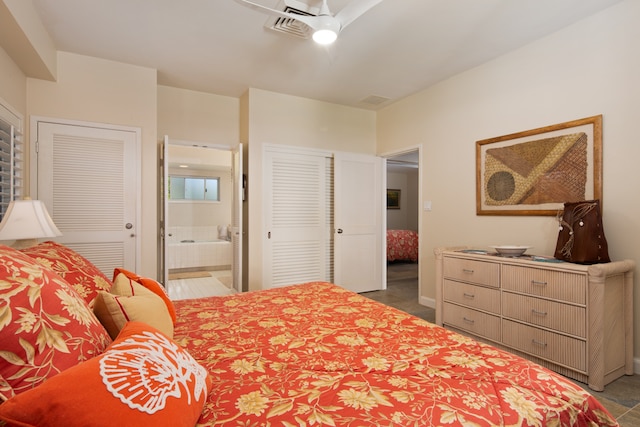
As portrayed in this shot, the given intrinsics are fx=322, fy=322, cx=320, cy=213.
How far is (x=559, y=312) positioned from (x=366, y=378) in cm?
192

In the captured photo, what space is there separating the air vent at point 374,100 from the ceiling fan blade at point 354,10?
2269mm

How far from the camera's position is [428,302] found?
3.97m

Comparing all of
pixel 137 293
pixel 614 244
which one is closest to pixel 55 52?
pixel 137 293

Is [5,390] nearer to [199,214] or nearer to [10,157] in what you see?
Answer: [10,157]

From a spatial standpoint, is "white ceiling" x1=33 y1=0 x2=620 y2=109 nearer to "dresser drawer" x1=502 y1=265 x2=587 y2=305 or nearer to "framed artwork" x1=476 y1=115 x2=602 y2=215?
"framed artwork" x1=476 y1=115 x2=602 y2=215

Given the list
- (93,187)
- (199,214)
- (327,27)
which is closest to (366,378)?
(327,27)

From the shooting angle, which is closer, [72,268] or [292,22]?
[72,268]

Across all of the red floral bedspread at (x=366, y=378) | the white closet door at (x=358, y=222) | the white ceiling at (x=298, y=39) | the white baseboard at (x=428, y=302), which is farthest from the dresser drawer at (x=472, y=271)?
the white ceiling at (x=298, y=39)

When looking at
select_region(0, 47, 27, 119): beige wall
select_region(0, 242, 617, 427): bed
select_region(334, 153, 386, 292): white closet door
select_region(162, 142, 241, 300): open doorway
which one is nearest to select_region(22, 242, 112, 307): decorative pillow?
select_region(0, 242, 617, 427): bed

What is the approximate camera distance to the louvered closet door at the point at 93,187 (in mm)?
3100

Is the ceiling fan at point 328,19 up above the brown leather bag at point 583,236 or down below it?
above

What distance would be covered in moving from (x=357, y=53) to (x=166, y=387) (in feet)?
10.3

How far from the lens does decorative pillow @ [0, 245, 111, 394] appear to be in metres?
0.68

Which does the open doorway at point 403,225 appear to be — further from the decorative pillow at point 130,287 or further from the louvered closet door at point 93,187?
the louvered closet door at point 93,187
